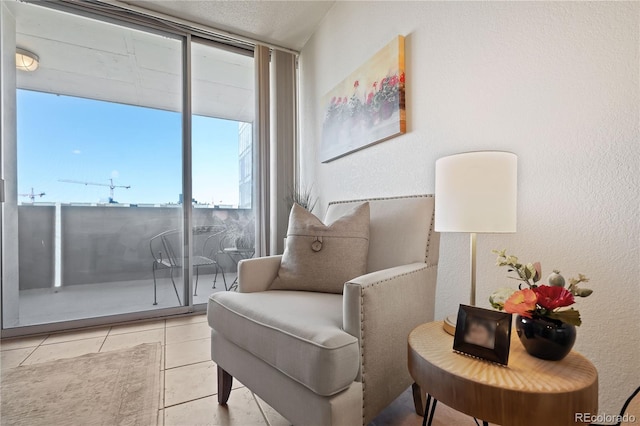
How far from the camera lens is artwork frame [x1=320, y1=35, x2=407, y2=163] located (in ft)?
5.70

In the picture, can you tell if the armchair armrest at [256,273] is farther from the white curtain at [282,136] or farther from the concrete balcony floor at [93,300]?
the concrete balcony floor at [93,300]

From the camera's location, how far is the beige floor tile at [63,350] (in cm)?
182

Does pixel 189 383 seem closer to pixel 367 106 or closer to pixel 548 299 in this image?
pixel 548 299

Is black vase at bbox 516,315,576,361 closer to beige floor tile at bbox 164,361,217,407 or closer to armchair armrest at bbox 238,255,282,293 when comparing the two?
armchair armrest at bbox 238,255,282,293

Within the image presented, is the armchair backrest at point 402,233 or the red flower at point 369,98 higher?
the red flower at point 369,98

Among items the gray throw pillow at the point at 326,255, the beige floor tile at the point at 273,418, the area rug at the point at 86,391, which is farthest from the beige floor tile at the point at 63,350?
the gray throw pillow at the point at 326,255

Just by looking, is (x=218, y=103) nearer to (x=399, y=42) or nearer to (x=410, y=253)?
(x=399, y=42)

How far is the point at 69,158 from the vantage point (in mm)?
2385

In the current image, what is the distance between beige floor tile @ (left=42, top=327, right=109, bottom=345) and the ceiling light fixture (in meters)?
2.03

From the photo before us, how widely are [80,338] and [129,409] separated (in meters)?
1.24

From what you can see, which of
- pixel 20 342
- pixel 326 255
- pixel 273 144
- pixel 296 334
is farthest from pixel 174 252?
pixel 296 334

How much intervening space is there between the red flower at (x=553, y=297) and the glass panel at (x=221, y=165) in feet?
8.29

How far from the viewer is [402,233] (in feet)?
4.57

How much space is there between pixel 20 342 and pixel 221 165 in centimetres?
196
